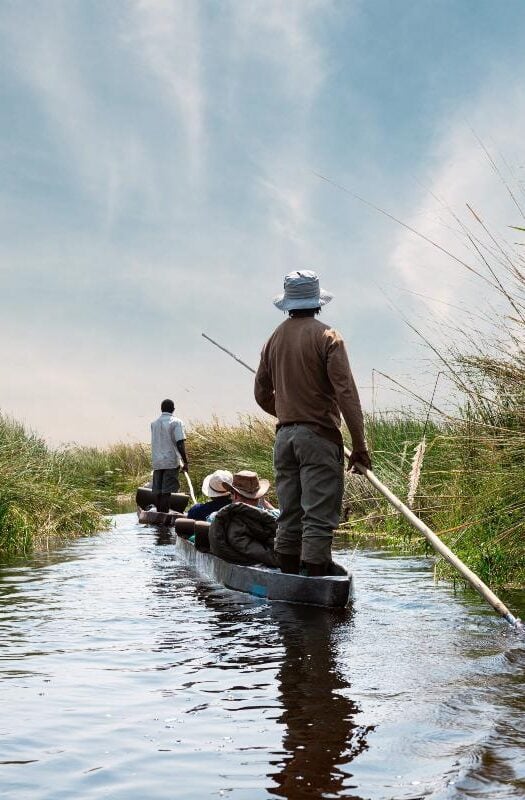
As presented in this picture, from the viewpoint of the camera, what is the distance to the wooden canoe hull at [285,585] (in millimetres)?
7391

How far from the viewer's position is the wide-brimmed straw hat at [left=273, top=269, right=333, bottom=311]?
24.8ft

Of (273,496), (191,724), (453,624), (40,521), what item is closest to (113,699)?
(191,724)

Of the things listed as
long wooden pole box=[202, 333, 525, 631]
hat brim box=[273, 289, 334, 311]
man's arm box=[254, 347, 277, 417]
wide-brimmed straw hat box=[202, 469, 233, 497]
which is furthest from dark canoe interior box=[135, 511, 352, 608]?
hat brim box=[273, 289, 334, 311]

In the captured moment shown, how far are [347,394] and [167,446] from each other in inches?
396

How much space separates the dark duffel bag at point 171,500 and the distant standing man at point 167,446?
331 millimetres

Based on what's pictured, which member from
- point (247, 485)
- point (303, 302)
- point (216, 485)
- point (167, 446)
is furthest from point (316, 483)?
point (167, 446)

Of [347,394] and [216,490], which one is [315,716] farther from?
[216,490]

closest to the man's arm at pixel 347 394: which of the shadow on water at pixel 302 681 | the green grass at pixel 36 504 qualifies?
the shadow on water at pixel 302 681

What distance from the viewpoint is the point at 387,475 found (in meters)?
12.3

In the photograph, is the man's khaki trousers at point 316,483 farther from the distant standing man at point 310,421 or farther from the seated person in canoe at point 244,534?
the seated person in canoe at point 244,534

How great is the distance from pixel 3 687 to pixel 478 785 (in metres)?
2.76

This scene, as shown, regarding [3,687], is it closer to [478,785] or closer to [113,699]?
[113,699]

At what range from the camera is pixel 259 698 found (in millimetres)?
4789

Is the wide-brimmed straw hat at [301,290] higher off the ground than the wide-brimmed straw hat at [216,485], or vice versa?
the wide-brimmed straw hat at [301,290]
